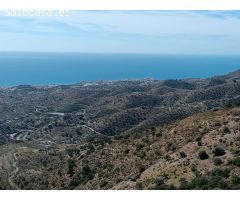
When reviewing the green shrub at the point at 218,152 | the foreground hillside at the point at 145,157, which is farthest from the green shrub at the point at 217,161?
the green shrub at the point at 218,152

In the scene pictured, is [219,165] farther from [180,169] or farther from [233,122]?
[233,122]

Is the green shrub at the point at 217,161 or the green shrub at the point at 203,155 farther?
the green shrub at the point at 203,155

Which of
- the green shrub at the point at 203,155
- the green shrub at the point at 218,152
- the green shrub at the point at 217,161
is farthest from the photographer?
the green shrub at the point at 203,155

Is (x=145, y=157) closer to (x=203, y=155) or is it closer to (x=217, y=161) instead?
(x=203, y=155)

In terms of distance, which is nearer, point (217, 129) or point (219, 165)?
point (219, 165)

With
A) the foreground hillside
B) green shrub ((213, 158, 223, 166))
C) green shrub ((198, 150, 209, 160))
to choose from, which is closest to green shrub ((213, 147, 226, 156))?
Result: the foreground hillside

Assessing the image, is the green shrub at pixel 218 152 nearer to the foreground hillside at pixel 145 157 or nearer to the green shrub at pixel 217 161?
the foreground hillside at pixel 145 157

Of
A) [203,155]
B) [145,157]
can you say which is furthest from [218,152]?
[145,157]

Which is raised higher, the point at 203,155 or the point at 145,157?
the point at 203,155

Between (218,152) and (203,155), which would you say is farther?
(203,155)

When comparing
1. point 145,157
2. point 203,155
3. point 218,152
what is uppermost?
point 218,152

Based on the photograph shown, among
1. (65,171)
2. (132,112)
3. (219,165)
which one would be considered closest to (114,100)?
(132,112)
